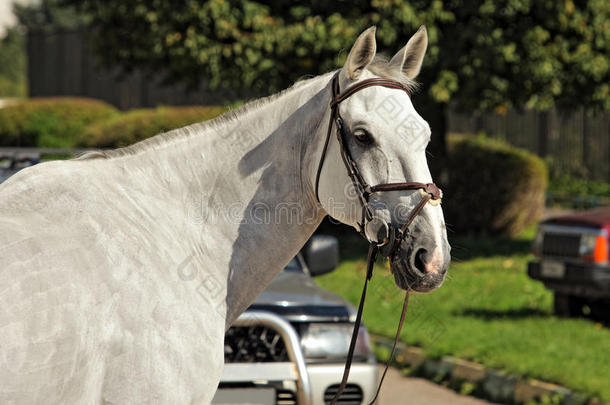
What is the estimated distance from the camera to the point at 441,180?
16.4 m

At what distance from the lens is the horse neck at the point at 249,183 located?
3.41m

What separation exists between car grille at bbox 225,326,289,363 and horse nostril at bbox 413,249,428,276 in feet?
8.37

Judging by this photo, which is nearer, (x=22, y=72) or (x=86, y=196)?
(x=86, y=196)

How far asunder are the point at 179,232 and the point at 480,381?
531cm

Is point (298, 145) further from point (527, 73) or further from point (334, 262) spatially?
point (527, 73)

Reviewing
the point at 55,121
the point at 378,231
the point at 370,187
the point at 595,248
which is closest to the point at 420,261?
the point at 378,231

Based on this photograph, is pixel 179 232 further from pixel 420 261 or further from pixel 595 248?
pixel 595 248

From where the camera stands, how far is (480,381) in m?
7.92

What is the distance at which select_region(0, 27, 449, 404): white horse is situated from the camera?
2.77 metres

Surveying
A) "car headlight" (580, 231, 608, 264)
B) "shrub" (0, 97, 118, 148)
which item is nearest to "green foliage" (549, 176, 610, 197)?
"car headlight" (580, 231, 608, 264)

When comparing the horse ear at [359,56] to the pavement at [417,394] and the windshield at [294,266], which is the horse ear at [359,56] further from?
the pavement at [417,394]

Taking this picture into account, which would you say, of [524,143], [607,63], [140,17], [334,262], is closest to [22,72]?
[524,143]

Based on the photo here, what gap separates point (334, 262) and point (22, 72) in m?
61.1

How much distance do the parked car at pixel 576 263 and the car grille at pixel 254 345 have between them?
5.35 meters
